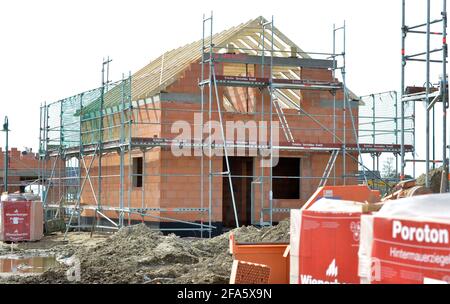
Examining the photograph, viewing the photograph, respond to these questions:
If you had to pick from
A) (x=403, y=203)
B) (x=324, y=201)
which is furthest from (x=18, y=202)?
(x=403, y=203)

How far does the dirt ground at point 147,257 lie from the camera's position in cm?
1190

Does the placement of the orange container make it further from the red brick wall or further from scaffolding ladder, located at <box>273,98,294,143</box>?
scaffolding ladder, located at <box>273,98,294,143</box>

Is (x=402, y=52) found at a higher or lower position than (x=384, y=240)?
higher

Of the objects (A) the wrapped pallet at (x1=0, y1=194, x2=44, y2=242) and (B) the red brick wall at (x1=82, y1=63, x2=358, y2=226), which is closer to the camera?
(B) the red brick wall at (x1=82, y1=63, x2=358, y2=226)

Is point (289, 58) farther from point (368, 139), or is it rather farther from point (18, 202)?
point (18, 202)

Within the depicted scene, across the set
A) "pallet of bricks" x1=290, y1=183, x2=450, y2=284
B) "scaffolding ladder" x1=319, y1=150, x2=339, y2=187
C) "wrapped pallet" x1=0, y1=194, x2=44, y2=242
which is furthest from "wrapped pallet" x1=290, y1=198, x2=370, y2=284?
"wrapped pallet" x1=0, y1=194, x2=44, y2=242

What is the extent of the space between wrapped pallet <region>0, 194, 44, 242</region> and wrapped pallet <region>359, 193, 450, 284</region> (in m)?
17.8

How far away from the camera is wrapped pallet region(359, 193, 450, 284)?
4.86 meters

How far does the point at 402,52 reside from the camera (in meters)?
12.5

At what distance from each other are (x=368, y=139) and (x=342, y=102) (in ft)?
5.76

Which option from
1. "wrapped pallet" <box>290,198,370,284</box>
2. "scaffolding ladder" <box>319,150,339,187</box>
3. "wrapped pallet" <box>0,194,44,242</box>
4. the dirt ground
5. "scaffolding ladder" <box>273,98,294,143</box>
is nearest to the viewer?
"wrapped pallet" <box>290,198,370,284</box>

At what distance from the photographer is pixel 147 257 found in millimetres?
14828

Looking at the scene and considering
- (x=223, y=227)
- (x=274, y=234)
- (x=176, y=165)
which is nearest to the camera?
(x=274, y=234)

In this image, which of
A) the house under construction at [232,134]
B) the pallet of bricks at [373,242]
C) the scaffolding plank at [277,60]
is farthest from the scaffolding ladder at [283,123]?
the pallet of bricks at [373,242]
